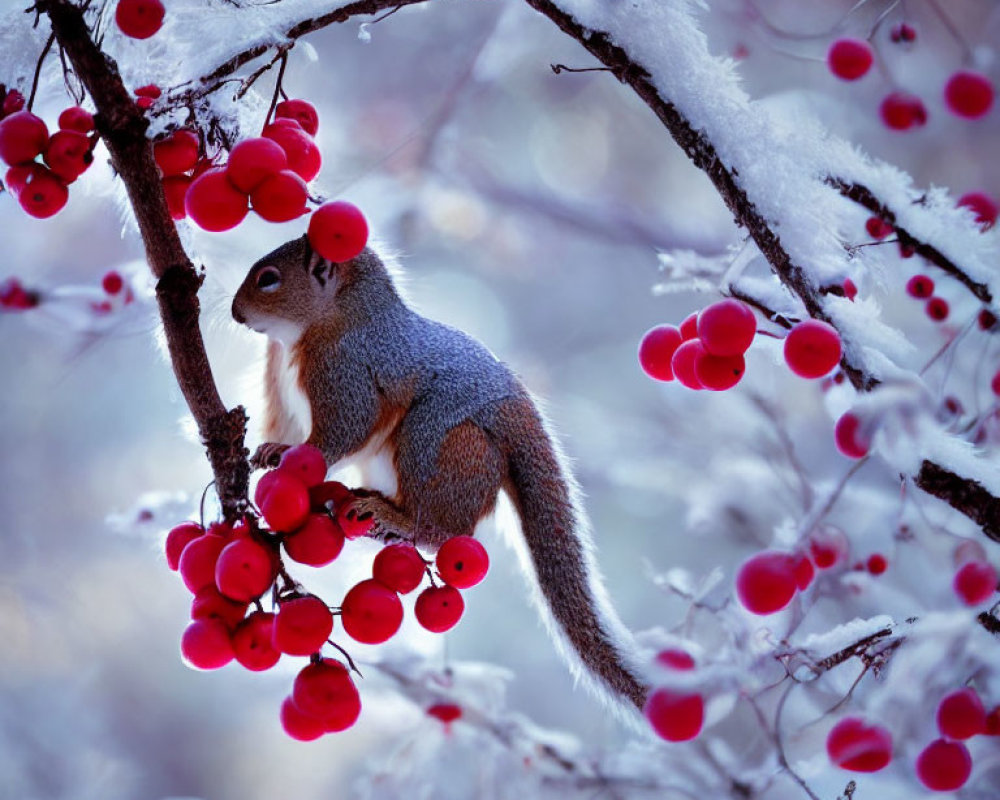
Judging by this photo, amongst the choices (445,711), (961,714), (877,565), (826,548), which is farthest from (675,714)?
(445,711)

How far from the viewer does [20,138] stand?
20.1 inches

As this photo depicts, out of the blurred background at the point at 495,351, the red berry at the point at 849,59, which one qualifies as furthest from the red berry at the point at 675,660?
the blurred background at the point at 495,351

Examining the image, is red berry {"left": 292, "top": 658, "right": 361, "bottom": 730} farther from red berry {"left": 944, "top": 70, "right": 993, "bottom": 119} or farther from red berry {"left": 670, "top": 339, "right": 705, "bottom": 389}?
red berry {"left": 944, "top": 70, "right": 993, "bottom": 119}

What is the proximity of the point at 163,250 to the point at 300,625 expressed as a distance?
0.20m

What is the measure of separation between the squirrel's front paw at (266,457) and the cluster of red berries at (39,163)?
0.63 feet

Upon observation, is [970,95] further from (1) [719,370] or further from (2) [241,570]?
(2) [241,570]

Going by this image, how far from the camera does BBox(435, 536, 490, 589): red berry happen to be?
0.58 metres

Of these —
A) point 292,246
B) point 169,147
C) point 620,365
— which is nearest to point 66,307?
point 292,246

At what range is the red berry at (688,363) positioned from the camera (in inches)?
22.1

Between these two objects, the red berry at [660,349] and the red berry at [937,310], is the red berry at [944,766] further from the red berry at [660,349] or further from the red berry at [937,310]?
the red berry at [937,310]

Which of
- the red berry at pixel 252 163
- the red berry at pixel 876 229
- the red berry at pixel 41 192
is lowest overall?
the red berry at pixel 876 229

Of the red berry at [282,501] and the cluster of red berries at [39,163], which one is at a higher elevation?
the cluster of red berries at [39,163]

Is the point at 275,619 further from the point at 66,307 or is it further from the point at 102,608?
the point at 102,608

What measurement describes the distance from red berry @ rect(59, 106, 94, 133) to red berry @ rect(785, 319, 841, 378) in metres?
0.39
